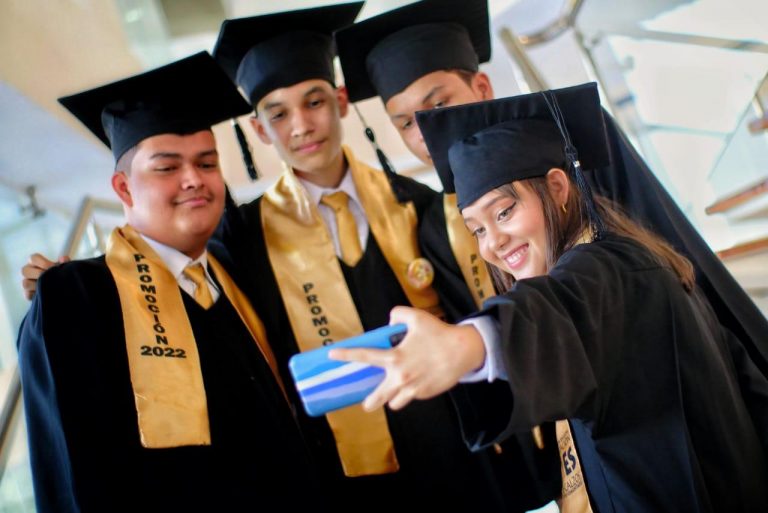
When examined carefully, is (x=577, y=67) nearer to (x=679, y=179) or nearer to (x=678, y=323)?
(x=679, y=179)

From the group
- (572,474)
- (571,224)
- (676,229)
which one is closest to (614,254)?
(571,224)

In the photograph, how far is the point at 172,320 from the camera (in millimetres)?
1696

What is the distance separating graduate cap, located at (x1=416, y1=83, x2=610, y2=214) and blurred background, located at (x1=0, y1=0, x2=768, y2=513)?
1.29 metres

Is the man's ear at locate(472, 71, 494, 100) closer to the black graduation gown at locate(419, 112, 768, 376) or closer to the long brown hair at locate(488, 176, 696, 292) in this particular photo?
the black graduation gown at locate(419, 112, 768, 376)

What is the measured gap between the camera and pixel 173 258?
1879 millimetres

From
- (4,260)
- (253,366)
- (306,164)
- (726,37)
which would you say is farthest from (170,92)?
(726,37)

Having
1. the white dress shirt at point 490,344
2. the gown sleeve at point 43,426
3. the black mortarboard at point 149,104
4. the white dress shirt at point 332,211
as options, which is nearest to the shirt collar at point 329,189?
the white dress shirt at point 332,211

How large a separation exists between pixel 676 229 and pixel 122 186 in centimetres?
167

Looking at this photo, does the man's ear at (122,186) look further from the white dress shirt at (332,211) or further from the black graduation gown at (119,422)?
the white dress shirt at (332,211)

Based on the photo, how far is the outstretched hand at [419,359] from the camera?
81 centimetres

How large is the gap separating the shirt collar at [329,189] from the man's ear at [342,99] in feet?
0.88

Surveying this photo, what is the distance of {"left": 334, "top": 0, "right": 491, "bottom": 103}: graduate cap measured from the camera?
6.97ft

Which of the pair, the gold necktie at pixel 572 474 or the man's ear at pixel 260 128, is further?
the man's ear at pixel 260 128

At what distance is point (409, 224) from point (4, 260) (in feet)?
9.56
